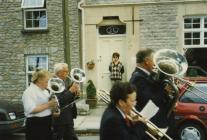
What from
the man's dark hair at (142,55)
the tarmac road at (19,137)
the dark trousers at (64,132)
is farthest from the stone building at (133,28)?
the man's dark hair at (142,55)

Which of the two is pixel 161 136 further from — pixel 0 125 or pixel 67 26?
pixel 67 26

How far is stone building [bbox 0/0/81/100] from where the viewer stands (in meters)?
19.8

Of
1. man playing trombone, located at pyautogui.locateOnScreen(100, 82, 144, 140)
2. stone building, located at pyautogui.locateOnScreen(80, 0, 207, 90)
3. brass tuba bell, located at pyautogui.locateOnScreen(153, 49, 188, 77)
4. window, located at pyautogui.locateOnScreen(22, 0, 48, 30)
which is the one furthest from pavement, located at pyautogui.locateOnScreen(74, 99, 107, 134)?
man playing trombone, located at pyautogui.locateOnScreen(100, 82, 144, 140)

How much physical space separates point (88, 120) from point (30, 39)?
4.58 meters

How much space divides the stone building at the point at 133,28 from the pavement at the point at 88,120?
52.3 inches

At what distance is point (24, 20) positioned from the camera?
2027 cm

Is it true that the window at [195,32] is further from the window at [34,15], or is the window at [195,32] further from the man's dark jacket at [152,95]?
the man's dark jacket at [152,95]

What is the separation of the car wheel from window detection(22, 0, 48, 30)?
8.99 metres

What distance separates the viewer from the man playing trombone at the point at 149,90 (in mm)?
7141

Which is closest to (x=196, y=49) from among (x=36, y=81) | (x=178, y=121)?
(x=178, y=121)

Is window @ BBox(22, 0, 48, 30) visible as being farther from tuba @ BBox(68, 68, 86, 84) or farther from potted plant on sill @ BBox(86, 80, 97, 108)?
tuba @ BBox(68, 68, 86, 84)

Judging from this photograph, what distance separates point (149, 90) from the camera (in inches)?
284

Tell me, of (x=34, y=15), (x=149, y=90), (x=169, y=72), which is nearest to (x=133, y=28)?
(x=34, y=15)

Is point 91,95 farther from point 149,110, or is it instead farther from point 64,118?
point 149,110
